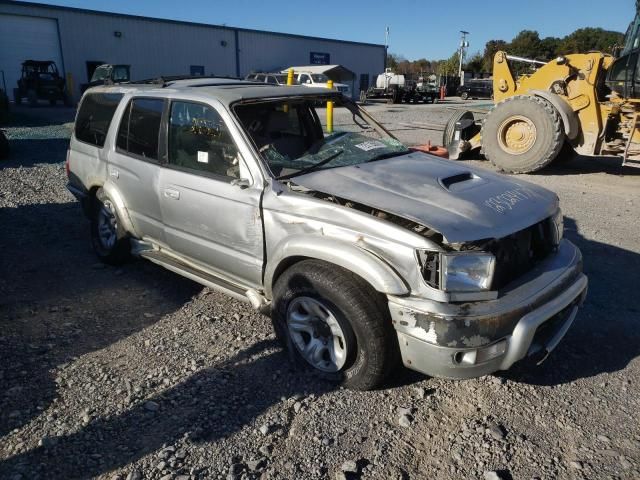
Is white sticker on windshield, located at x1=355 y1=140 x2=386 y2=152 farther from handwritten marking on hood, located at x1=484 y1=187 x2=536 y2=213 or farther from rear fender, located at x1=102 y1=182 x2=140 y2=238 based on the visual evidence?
rear fender, located at x1=102 y1=182 x2=140 y2=238

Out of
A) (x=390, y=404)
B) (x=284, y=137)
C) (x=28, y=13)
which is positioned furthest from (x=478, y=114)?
(x=28, y=13)

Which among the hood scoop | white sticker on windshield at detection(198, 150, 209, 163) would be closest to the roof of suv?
white sticker on windshield at detection(198, 150, 209, 163)

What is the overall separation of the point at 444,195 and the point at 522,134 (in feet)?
24.6

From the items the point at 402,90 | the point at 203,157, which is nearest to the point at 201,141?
the point at 203,157

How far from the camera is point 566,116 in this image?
8914 millimetres

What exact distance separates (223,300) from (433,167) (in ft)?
6.80

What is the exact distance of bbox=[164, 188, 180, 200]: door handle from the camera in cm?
381

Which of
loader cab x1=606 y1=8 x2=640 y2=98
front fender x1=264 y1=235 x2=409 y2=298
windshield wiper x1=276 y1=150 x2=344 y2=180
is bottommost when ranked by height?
front fender x1=264 y1=235 x2=409 y2=298

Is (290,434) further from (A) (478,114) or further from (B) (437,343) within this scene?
(A) (478,114)

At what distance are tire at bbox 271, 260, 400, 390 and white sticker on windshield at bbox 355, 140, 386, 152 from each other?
132cm

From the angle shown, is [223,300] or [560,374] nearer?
[560,374]

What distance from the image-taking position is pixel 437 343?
2.55 meters

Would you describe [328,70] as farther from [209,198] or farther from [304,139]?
[209,198]

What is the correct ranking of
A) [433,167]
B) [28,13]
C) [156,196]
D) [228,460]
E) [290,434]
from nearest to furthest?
[228,460]
[290,434]
[433,167]
[156,196]
[28,13]
